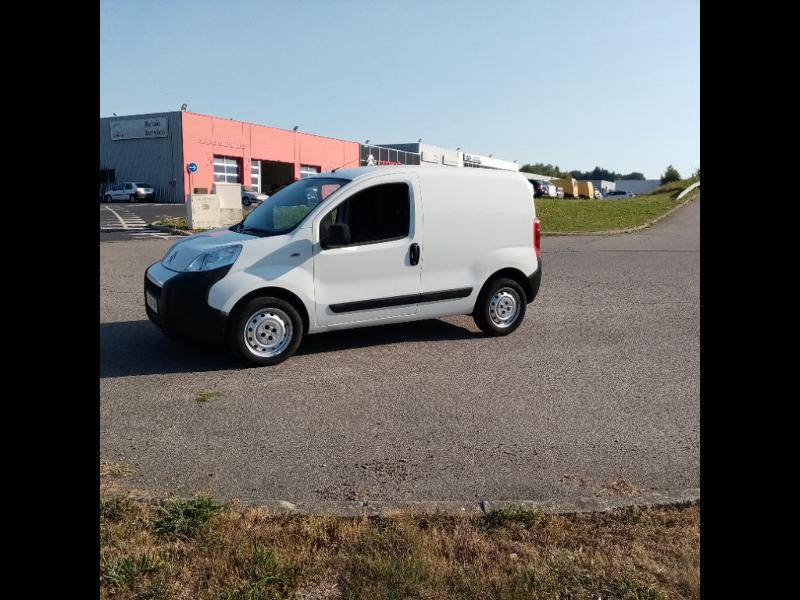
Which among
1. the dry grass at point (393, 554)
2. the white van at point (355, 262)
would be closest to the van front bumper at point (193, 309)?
the white van at point (355, 262)

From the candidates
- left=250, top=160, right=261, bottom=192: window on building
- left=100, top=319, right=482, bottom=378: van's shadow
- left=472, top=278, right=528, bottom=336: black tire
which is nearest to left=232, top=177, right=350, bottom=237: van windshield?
left=100, top=319, right=482, bottom=378: van's shadow

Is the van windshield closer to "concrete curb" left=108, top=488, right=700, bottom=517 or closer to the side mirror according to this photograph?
the side mirror

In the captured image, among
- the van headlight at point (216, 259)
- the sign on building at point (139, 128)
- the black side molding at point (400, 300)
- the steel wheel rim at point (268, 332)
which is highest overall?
the sign on building at point (139, 128)

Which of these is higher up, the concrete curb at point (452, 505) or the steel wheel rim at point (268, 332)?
the steel wheel rim at point (268, 332)

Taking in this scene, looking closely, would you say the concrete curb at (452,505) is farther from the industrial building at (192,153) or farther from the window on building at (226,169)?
the window on building at (226,169)

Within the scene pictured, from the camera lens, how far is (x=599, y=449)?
450 cm

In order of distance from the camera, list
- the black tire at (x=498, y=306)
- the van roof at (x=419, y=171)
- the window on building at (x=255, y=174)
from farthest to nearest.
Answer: the window on building at (x=255, y=174), the black tire at (x=498, y=306), the van roof at (x=419, y=171)

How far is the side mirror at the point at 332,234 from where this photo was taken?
21.7ft

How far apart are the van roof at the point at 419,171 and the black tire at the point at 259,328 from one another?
1579mm

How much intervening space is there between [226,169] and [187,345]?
49803 millimetres

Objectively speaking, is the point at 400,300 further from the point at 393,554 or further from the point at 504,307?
the point at 393,554
